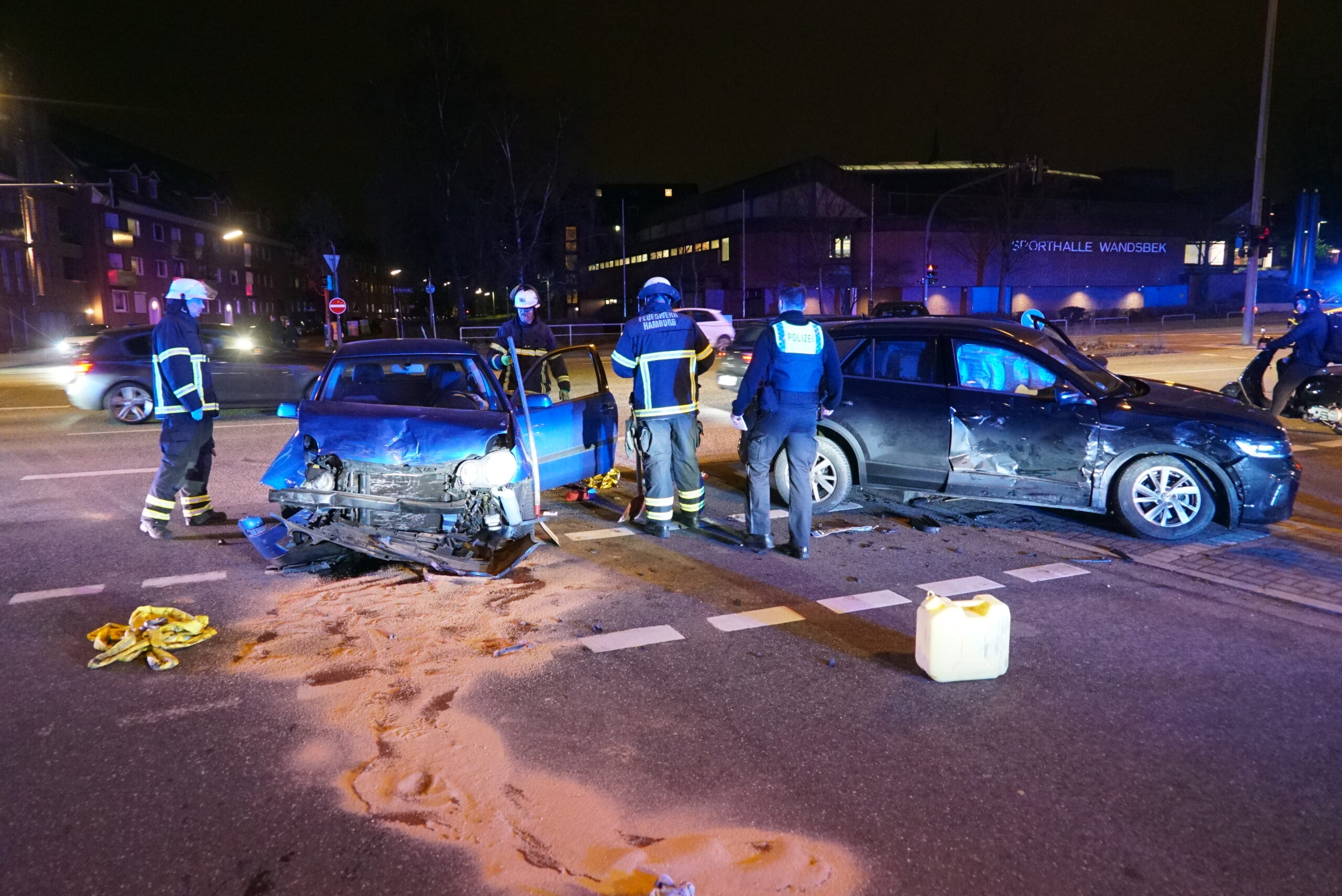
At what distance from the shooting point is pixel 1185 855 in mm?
2982

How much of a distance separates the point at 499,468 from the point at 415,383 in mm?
1792

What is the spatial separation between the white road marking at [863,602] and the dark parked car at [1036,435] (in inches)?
74.8

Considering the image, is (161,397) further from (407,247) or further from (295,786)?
(407,247)

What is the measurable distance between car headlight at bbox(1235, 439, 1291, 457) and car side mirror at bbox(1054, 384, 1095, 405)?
1.04 m

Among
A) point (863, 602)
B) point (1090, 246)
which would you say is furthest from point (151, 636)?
point (1090, 246)

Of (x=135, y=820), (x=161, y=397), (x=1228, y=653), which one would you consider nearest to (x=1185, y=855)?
(x=1228, y=653)

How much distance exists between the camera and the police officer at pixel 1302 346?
11.1 m

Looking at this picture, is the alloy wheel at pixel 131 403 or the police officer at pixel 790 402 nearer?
the police officer at pixel 790 402

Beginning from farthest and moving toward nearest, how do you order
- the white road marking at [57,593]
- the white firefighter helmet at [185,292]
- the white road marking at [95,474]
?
1. the white road marking at [95,474]
2. the white firefighter helmet at [185,292]
3. the white road marking at [57,593]

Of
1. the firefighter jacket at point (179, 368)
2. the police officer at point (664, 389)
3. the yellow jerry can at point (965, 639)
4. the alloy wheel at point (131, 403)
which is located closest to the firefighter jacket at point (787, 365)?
the police officer at point (664, 389)

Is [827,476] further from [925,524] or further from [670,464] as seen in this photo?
[670,464]

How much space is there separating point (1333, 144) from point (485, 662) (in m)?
86.3

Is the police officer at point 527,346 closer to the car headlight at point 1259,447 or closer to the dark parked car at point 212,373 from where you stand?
A: the car headlight at point 1259,447

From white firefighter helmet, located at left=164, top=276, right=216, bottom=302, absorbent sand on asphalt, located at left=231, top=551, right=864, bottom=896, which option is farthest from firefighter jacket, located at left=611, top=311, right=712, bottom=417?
white firefighter helmet, located at left=164, top=276, right=216, bottom=302
